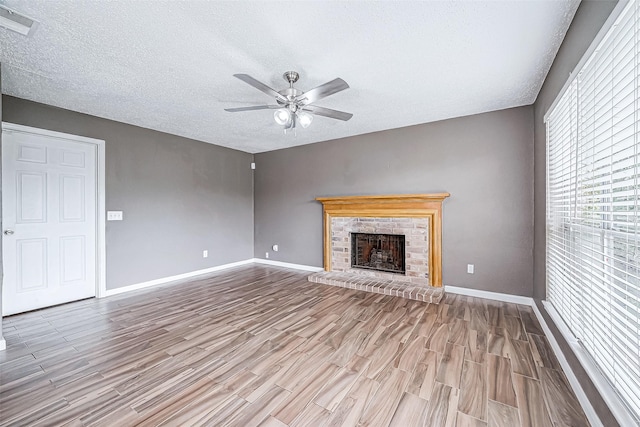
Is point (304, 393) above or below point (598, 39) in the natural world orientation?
below

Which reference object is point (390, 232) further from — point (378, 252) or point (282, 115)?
point (282, 115)

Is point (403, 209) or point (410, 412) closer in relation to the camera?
point (410, 412)

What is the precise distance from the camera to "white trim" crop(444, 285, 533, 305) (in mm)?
3354

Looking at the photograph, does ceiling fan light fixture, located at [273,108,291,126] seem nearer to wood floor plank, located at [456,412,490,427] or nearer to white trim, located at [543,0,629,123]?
white trim, located at [543,0,629,123]

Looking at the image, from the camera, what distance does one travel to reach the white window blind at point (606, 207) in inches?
44.7

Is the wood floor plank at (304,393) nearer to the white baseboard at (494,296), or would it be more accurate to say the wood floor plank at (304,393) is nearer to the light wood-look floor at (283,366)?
the light wood-look floor at (283,366)

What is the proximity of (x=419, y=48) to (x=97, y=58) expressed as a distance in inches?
107

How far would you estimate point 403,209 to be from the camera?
410cm

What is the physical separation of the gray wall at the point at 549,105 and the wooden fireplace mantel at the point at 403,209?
3.49ft

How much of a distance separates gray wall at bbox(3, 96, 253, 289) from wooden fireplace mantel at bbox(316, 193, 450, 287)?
2.10 metres

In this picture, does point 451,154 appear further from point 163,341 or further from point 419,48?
point 163,341

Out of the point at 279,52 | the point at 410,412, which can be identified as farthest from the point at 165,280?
the point at 410,412

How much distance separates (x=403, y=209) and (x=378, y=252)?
2.84ft

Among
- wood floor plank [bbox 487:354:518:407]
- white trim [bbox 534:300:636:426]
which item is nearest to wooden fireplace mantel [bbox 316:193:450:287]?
white trim [bbox 534:300:636:426]
